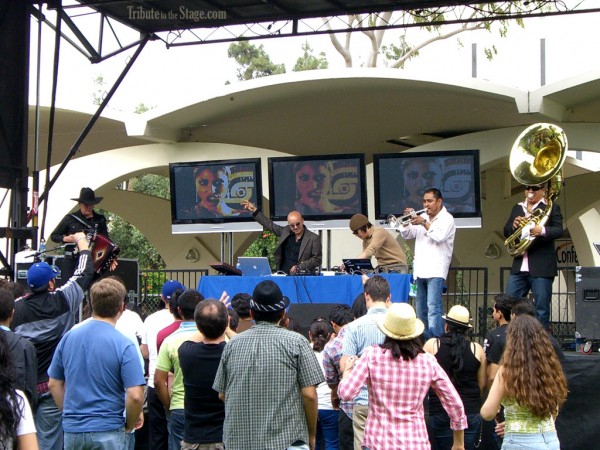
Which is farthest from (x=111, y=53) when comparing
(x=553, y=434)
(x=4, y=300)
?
(x=553, y=434)

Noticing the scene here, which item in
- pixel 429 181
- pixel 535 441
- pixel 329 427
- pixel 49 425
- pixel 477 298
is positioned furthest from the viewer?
pixel 477 298

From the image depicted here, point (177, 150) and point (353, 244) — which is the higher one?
point (177, 150)

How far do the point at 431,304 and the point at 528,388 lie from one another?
4635 millimetres

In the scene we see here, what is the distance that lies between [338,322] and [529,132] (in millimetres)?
4797

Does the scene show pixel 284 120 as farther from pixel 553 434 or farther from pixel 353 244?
pixel 553 434

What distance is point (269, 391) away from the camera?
5.06m

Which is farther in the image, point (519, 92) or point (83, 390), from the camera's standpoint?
point (519, 92)

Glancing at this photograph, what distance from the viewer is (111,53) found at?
12445 millimetres

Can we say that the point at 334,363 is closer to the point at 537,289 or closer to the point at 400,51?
the point at 537,289

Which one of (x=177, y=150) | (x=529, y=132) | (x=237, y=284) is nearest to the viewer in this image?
(x=529, y=132)

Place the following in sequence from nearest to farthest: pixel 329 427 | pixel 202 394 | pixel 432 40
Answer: pixel 202 394, pixel 329 427, pixel 432 40

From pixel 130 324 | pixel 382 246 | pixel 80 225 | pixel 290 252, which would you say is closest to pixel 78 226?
pixel 80 225

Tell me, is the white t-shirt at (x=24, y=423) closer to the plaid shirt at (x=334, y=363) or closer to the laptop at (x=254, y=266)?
the plaid shirt at (x=334, y=363)

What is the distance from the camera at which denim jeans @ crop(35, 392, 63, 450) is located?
6559 mm
